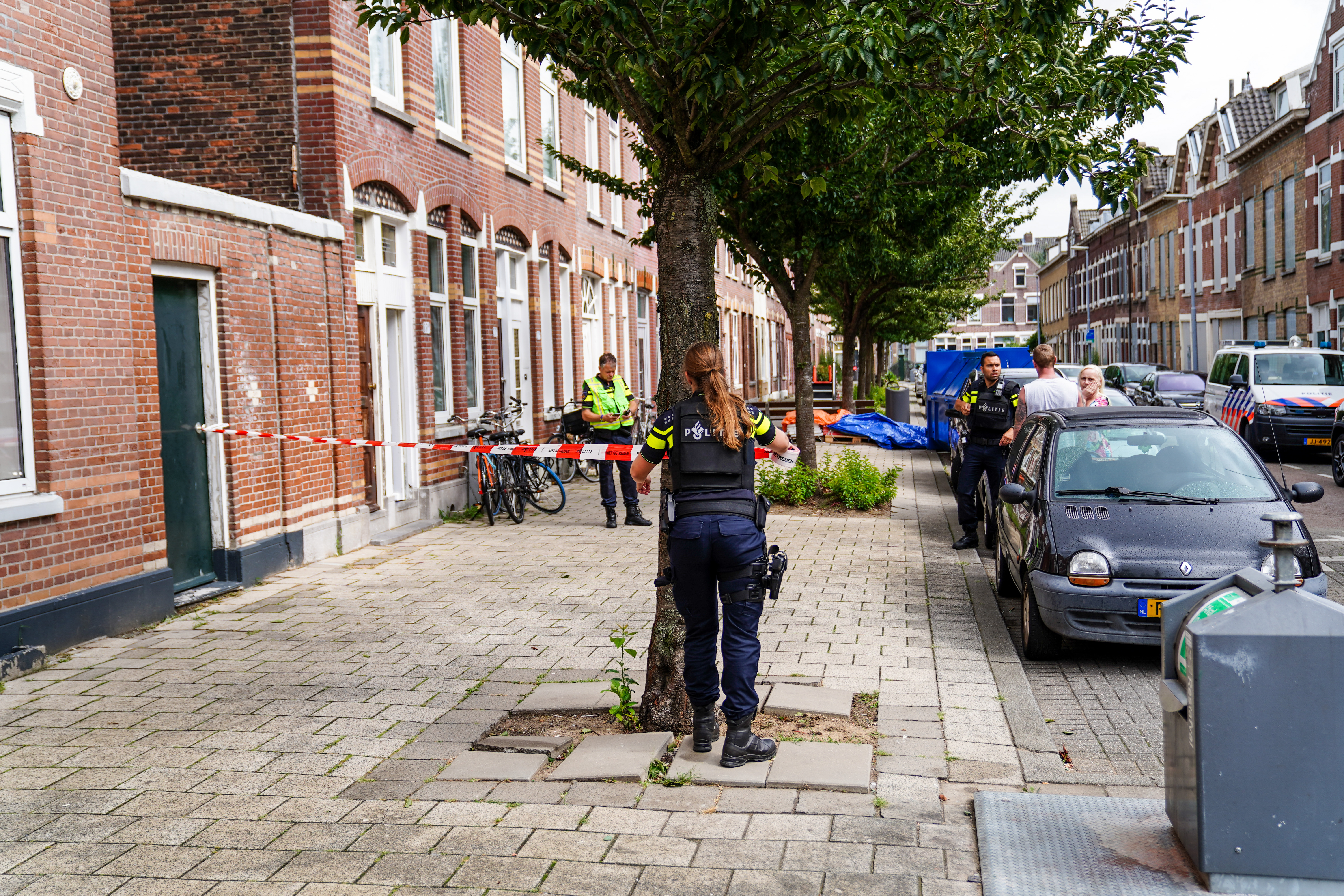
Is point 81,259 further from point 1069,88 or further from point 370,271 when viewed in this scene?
point 1069,88

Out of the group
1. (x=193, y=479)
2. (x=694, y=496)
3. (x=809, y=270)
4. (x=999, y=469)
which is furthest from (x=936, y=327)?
(x=694, y=496)

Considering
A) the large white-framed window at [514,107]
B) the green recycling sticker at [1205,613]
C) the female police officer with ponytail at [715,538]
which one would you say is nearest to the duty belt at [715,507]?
the female police officer with ponytail at [715,538]

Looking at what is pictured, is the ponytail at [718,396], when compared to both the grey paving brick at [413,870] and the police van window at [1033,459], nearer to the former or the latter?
the grey paving brick at [413,870]

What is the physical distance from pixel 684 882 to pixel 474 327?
12588 millimetres

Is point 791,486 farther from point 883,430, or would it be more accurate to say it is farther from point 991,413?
point 883,430

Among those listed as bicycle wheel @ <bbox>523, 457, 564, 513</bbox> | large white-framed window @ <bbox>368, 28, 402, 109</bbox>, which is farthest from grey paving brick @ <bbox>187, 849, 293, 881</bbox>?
bicycle wheel @ <bbox>523, 457, 564, 513</bbox>

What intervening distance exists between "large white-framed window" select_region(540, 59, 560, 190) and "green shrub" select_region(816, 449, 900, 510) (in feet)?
23.8

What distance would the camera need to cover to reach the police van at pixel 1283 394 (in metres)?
19.6

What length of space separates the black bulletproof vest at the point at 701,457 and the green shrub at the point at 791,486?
28.8ft

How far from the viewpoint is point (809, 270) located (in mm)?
15680

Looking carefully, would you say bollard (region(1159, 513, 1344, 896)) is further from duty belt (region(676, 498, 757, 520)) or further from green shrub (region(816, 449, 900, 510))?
green shrub (region(816, 449, 900, 510))

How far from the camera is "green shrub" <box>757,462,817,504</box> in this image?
14188 mm

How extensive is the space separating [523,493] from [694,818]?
960cm

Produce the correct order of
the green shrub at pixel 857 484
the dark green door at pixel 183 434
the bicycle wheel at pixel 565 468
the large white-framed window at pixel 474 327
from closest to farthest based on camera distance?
1. the dark green door at pixel 183 434
2. the green shrub at pixel 857 484
3. the large white-framed window at pixel 474 327
4. the bicycle wheel at pixel 565 468
